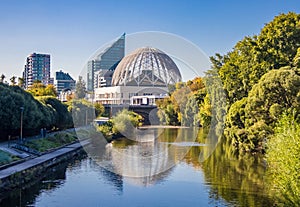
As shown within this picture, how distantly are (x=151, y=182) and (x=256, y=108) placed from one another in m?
8.31

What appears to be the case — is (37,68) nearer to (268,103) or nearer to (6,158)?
(6,158)

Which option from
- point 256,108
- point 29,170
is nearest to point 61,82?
point 256,108

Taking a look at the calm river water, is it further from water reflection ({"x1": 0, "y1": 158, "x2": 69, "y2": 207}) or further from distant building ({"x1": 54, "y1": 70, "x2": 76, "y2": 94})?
distant building ({"x1": 54, "y1": 70, "x2": 76, "y2": 94})

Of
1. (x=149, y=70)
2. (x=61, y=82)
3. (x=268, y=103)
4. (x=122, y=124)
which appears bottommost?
(x=122, y=124)

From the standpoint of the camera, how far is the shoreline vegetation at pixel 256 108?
1005cm

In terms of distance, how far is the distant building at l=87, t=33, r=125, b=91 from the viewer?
86.4 metres

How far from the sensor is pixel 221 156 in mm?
21391

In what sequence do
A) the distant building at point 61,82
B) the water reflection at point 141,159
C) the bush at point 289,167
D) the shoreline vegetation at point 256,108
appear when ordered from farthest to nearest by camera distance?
the distant building at point 61,82
the water reflection at point 141,159
the shoreline vegetation at point 256,108
the bush at point 289,167

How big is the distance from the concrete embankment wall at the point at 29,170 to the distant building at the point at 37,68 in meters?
103

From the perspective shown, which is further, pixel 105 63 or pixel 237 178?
pixel 105 63

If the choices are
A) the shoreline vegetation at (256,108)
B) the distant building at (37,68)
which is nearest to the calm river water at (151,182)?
the shoreline vegetation at (256,108)

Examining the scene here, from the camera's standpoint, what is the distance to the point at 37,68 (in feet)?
389

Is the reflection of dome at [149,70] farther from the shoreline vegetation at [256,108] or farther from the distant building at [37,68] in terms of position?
the distant building at [37,68]

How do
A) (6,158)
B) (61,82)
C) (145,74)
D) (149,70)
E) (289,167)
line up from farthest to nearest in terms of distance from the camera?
(61,82), (149,70), (145,74), (6,158), (289,167)
